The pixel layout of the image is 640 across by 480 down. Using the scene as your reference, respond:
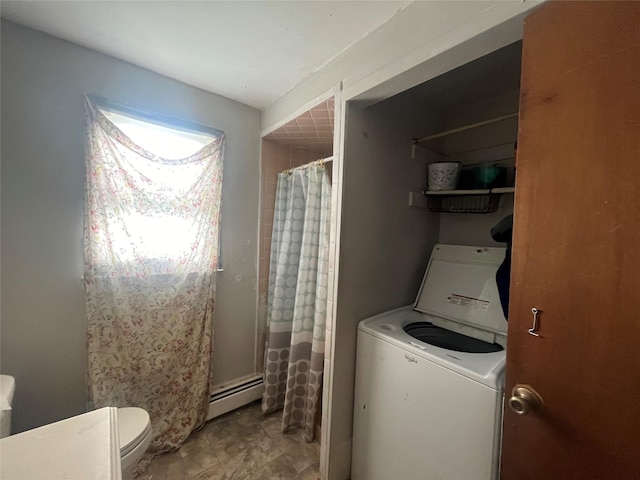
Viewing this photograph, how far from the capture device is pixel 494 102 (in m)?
1.55

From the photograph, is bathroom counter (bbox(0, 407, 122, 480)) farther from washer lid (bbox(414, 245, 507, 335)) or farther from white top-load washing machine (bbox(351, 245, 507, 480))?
washer lid (bbox(414, 245, 507, 335))

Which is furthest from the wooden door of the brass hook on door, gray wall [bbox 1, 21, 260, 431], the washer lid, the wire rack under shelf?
gray wall [bbox 1, 21, 260, 431]

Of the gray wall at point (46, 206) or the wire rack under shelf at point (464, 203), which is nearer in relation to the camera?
the gray wall at point (46, 206)

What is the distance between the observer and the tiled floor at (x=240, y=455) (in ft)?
4.58

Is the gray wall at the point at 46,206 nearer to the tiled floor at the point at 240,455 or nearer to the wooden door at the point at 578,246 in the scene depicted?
the tiled floor at the point at 240,455

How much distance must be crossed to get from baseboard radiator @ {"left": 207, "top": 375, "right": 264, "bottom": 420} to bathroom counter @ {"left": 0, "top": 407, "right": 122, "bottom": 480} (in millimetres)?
1319

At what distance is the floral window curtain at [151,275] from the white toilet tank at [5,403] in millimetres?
291

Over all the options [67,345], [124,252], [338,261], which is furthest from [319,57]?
[67,345]

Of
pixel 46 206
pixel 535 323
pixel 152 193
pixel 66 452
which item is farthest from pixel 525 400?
pixel 46 206

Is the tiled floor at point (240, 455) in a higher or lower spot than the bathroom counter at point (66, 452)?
lower

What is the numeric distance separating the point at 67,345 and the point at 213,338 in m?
0.75

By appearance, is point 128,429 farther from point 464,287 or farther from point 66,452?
point 464,287

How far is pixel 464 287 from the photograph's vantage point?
144 centimetres

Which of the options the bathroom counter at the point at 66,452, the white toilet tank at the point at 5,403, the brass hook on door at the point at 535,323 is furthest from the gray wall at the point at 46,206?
the brass hook on door at the point at 535,323
